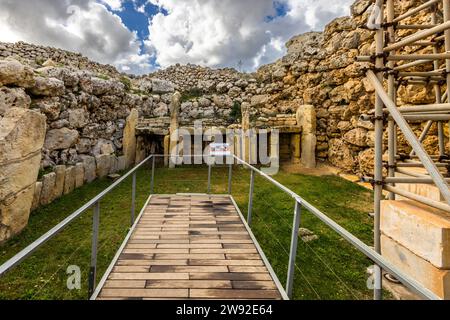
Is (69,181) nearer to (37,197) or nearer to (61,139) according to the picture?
(61,139)

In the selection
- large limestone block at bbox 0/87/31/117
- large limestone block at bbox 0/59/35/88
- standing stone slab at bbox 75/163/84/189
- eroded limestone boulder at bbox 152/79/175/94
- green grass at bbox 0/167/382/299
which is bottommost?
green grass at bbox 0/167/382/299

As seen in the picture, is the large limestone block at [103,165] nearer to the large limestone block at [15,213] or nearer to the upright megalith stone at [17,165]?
the upright megalith stone at [17,165]

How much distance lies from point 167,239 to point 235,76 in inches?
665

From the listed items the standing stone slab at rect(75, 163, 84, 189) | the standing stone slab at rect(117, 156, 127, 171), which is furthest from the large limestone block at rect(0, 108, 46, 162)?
the standing stone slab at rect(117, 156, 127, 171)

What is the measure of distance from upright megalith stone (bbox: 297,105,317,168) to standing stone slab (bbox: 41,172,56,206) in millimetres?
9854

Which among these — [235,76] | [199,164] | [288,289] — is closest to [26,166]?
[288,289]

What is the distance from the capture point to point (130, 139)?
472 inches

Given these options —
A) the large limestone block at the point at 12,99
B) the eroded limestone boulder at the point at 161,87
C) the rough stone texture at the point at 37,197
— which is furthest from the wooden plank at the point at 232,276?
the eroded limestone boulder at the point at 161,87

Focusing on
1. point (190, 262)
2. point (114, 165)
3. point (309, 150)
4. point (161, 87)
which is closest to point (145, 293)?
point (190, 262)

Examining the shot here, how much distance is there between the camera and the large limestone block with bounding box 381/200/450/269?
2.95 meters

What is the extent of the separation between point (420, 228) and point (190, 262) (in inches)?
111

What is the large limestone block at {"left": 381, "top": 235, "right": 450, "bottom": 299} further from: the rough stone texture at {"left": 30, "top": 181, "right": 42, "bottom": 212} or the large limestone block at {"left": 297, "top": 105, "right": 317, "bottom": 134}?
the large limestone block at {"left": 297, "top": 105, "right": 317, "bottom": 134}
